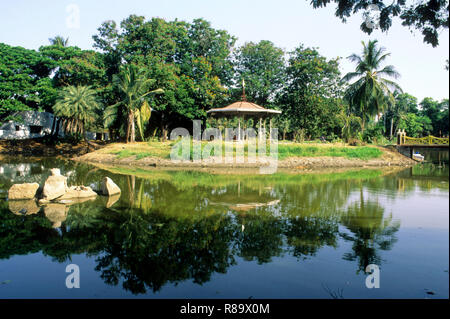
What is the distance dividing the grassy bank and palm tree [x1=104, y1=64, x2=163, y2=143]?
276 cm

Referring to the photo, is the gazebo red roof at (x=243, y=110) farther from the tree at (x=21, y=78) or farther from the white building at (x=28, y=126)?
the white building at (x=28, y=126)

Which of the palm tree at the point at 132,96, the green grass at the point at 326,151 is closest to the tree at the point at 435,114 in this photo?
the green grass at the point at 326,151

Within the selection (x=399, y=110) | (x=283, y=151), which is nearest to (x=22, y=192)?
(x=283, y=151)

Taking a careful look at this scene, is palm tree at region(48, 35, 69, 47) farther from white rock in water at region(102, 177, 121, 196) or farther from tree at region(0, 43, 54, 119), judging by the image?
white rock in water at region(102, 177, 121, 196)

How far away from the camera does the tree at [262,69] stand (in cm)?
3466

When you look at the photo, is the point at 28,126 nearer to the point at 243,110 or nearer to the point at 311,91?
the point at 243,110

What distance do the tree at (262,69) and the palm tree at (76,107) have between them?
47.8 ft

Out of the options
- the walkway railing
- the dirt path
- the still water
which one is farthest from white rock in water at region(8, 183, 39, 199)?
the walkway railing

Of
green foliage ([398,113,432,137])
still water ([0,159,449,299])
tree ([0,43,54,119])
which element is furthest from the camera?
green foliage ([398,113,432,137])

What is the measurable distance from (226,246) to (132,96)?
25114mm

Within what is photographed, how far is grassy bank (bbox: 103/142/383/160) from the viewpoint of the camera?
78.2 ft

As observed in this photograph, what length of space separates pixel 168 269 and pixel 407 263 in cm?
403

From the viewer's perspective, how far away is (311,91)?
3145 cm

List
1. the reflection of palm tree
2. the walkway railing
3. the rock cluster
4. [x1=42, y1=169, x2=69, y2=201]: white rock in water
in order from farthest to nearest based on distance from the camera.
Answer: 1. the walkway railing
2. [x1=42, y1=169, x2=69, y2=201]: white rock in water
3. the rock cluster
4. the reflection of palm tree
